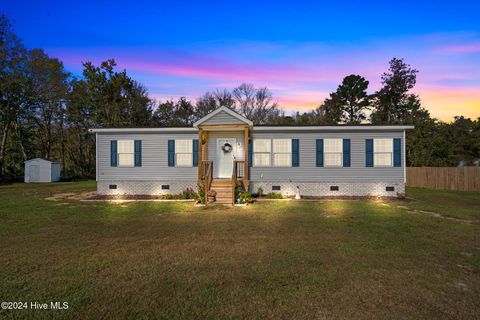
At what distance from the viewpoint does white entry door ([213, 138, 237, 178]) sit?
45.0 ft

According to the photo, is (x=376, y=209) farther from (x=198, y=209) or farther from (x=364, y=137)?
(x=198, y=209)

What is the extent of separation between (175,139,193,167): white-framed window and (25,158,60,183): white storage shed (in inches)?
674

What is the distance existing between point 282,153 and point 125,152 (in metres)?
7.81

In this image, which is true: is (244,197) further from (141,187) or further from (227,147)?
(141,187)

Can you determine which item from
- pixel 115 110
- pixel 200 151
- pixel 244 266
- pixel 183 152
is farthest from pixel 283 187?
pixel 115 110

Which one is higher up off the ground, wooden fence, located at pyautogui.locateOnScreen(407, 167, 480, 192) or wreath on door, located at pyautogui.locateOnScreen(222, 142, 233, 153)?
wreath on door, located at pyautogui.locateOnScreen(222, 142, 233, 153)

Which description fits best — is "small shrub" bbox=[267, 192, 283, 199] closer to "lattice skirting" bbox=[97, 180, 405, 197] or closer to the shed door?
"lattice skirting" bbox=[97, 180, 405, 197]

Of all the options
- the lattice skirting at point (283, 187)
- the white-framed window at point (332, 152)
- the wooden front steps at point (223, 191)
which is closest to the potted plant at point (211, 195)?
the wooden front steps at point (223, 191)

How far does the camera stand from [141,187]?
13.8 meters

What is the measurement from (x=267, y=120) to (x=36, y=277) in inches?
1420

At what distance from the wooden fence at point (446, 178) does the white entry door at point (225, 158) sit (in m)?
14.6

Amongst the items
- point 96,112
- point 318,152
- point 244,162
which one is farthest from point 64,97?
point 318,152

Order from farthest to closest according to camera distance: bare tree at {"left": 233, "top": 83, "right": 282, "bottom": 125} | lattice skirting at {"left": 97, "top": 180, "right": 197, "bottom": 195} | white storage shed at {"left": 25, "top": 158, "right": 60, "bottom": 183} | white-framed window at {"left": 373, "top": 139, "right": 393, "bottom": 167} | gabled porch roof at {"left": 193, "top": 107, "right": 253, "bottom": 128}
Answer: bare tree at {"left": 233, "top": 83, "right": 282, "bottom": 125}
white storage shed at {"left": 25, "top": 158, "right": 60, "bottom": 183}
lattice skirting at {"left": 97, "top": 180, "right": 197, "bottom": 195}
white-framed window at {"left": 373, "top": 139, "right": 393, "bottom": 167}
gabled porch roof at {"left": 193, "top": 107, "right": 253, "bottom": 128}

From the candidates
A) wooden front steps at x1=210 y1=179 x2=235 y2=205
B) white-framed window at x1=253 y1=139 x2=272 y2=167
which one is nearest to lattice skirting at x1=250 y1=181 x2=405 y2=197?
white-framed window at x1=253 y1=139 x2=272 y2=167
